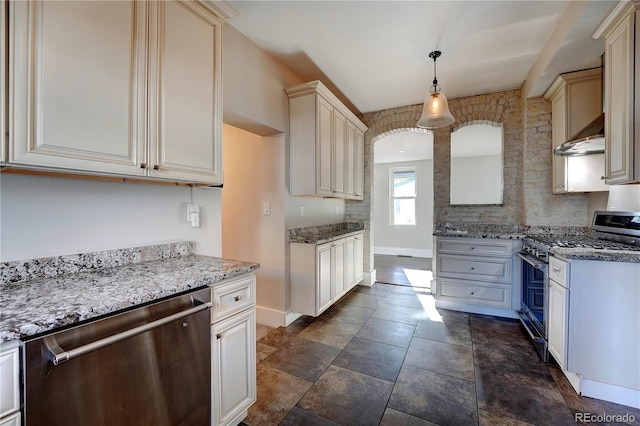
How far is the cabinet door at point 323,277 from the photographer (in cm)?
283

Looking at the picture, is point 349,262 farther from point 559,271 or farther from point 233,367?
point 233,367

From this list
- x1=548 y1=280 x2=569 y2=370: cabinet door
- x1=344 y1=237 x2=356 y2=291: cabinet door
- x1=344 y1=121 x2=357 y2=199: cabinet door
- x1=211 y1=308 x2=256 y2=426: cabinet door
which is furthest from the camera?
x1=344 y1=121 x2=357 y2=199: cabinet door

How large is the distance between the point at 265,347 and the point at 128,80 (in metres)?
2.23

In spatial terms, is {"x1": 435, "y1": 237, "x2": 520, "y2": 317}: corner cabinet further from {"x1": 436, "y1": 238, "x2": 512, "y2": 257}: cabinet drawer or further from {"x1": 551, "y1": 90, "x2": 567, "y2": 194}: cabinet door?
{"x1": 551, "y1": 90, "x2": 567, "y2": 194}: cabinet door

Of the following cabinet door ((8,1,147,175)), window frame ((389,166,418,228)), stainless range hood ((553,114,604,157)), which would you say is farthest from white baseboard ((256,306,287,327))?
window frame ((389,166,418,228))

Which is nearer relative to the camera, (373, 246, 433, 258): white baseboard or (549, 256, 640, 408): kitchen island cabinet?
(549, 256, 640, 408): kitchen island cabinet

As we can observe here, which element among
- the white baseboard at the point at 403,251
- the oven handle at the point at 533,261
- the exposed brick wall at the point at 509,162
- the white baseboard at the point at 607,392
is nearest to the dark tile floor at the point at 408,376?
the white baseboard at the point at 607,392

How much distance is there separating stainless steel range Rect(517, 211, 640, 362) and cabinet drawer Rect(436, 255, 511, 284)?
19cm

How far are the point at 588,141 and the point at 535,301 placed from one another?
4.85ft

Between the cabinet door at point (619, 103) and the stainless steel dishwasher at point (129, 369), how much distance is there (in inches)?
107

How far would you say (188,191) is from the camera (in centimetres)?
189

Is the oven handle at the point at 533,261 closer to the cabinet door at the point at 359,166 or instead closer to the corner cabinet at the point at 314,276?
the corner cabinet at the point at 314,276

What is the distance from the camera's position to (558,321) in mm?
2018

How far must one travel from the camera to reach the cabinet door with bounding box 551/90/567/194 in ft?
9.39
